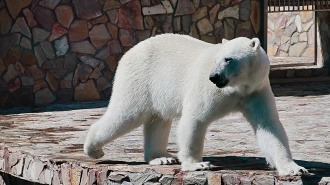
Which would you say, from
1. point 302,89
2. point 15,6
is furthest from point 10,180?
point 302,89

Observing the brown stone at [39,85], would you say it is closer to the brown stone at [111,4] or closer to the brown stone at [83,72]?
the brown stone at [83,72]

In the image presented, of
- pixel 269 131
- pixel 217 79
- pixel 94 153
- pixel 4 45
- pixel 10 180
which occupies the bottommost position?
pixel 10 180

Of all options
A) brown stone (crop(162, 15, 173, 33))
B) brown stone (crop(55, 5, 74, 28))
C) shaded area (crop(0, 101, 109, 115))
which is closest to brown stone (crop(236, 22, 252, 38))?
→ brown stone (crop(162, 15, 173, 33))

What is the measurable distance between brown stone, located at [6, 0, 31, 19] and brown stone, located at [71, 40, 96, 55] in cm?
85

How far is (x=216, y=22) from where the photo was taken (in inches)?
462

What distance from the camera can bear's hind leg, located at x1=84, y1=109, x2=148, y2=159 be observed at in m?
5.43

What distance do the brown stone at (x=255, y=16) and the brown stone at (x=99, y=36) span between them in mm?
2404

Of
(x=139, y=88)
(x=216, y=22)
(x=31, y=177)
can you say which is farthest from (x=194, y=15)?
(x=139, y=88)

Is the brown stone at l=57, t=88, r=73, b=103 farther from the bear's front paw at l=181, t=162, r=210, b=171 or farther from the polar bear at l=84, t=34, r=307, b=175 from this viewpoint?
the bear's front paw at l=181, t=162, r=210, b=171

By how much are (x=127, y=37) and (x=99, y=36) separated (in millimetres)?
389

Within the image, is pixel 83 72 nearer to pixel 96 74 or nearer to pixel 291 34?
pixel 96 74

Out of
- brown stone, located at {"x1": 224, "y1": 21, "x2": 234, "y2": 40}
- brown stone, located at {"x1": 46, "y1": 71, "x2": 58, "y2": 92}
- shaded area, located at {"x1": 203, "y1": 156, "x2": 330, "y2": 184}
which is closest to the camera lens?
shaded area, located at {"x1": 203, "y1": 156, "x2": 330, "y2": 184}

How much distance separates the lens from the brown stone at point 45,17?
1053 centimetres

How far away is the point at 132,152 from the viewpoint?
6.49 m
